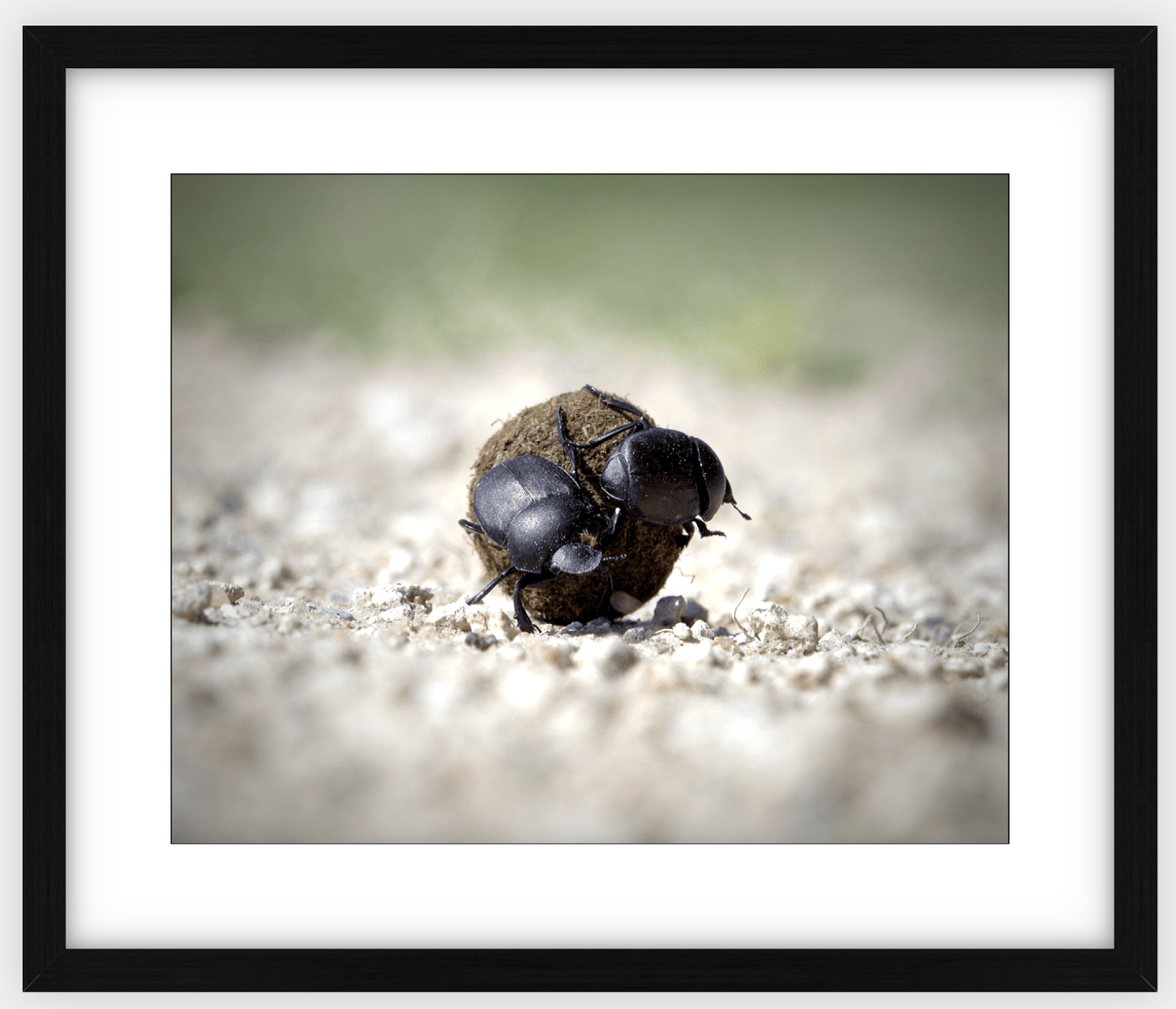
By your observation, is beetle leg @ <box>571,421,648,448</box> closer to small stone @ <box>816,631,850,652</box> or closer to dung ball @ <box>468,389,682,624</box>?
dung ball @ <box>468,389,682,624</box>

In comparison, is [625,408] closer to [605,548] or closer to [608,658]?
[605,548]

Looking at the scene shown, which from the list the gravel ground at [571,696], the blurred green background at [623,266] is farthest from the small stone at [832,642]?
the blurred green background at [623,266]

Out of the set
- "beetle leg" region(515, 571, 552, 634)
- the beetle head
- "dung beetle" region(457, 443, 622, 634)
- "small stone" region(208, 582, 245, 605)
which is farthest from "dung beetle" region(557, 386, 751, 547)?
"small stone" region(208, 582, 245, 605)

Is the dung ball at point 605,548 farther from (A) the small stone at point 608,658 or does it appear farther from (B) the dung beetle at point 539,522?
(A) the small stone at point 608,658

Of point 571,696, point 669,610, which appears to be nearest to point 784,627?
point 669,610
